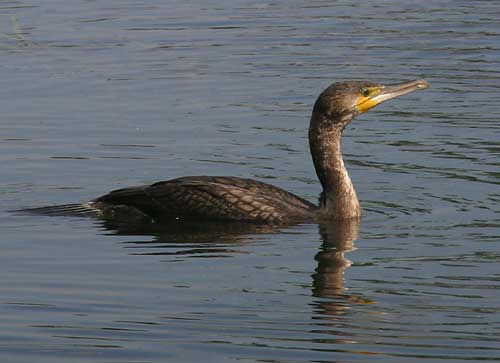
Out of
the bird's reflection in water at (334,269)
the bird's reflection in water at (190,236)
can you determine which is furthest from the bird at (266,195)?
the bird's reflection in water at (334,269)

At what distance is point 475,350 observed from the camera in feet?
27.8

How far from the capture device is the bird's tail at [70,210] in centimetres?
1279

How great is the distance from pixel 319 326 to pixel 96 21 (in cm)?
1387

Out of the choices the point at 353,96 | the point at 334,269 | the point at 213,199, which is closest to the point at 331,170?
the point at 353,96

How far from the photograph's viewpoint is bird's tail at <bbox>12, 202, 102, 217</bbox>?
1279cm

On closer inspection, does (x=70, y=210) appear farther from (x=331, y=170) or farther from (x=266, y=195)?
(x=331, y=170)

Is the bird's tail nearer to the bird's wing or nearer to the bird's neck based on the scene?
the bird's wing

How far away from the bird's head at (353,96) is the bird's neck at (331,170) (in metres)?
0.11

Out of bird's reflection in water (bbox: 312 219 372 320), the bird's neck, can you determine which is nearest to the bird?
the bird's neck

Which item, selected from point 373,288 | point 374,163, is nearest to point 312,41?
point 374,163

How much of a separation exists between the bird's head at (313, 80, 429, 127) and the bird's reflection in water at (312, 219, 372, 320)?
91 centimetres

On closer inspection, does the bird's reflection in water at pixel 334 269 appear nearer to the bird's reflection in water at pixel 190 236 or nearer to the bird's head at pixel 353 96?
the bird's reflection in water at pixel 190 236

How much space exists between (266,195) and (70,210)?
1.62m

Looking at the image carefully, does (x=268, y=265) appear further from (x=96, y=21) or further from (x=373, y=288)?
(x=96, y=21)
